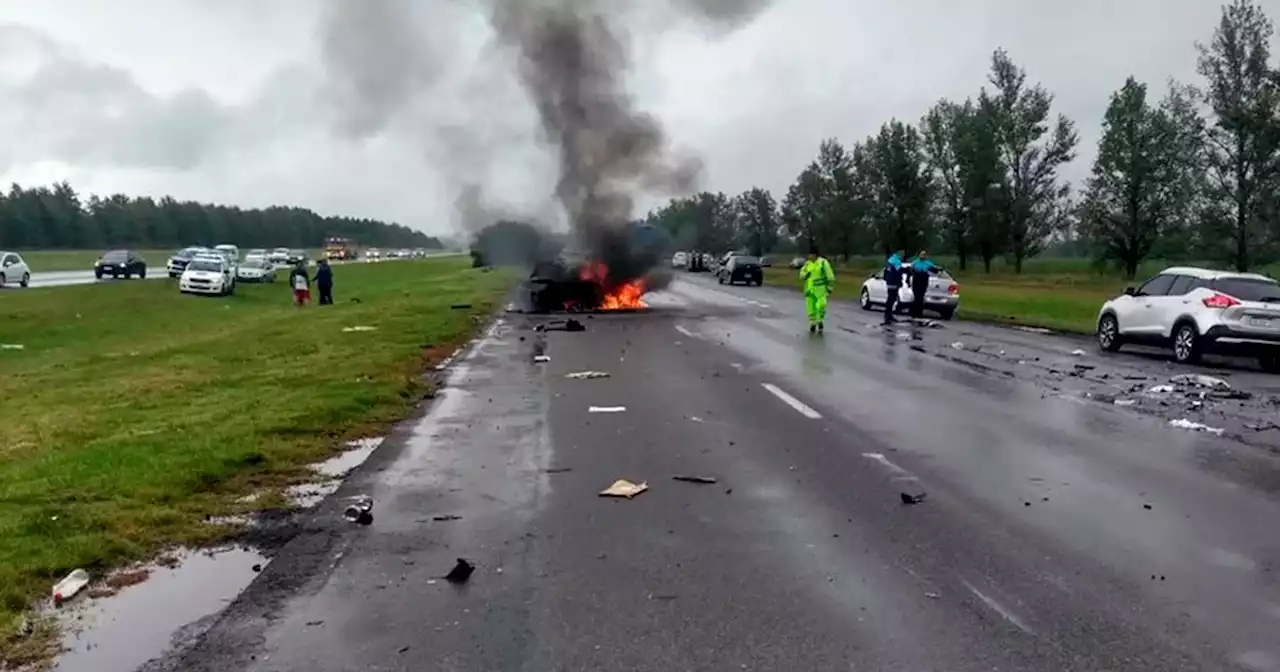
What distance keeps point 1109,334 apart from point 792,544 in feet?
54.4

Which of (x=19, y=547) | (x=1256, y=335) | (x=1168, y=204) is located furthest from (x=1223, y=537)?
(x=1168, y=204)

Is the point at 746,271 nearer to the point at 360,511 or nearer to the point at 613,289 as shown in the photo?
the point at 613,289

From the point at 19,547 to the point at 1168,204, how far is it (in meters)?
58.6

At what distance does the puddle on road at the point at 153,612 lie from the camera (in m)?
4.88

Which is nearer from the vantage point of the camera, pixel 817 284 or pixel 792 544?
pixel 792 544

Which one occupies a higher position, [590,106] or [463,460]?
[590,106]

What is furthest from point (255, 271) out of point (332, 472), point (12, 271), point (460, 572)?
point (460, 572)

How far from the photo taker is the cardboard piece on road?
7.96 m

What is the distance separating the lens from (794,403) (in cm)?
1277

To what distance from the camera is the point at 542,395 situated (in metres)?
13.8

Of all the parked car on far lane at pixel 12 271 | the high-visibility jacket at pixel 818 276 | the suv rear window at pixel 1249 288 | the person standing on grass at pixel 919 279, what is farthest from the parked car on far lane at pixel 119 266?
the suv rear window at pixel 1249 288

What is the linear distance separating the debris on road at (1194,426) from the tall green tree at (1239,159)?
3529 centimetres

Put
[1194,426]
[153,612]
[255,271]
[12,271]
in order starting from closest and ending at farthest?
[153,612] → [1194,426] → [12,271] → [255,271]

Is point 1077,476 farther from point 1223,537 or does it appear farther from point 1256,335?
point 1256,335
